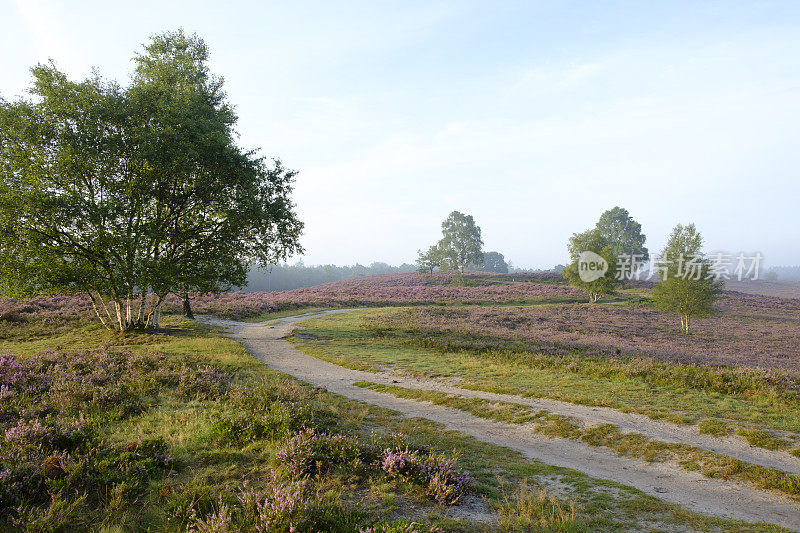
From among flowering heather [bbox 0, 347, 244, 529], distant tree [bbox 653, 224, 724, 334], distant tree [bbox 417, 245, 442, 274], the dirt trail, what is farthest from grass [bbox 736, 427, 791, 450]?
distant tree [bbox 417, 245, 442, 274]

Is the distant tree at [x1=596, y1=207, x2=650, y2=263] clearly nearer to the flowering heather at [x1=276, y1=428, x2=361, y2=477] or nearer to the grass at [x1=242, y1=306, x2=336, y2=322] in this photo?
the grass at [x1=242, y1=306, x2=336, y2=322]

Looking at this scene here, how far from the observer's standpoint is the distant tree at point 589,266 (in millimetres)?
59469

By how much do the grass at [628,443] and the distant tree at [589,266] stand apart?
53850mm

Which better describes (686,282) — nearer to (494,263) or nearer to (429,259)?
(429,259)

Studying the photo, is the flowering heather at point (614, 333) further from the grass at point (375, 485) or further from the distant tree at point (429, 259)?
the distant tree at point (429, 259)

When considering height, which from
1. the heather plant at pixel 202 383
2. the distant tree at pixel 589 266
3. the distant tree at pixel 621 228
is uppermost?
the distant tree at pixel 621 228

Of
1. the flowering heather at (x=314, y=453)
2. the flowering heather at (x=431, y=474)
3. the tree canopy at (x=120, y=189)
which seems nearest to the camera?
the flowering heather at (x=431, y=474)

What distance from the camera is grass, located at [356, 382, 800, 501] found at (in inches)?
295

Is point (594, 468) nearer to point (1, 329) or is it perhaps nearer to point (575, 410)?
point (575, 410)

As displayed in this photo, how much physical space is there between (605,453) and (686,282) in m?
42.0

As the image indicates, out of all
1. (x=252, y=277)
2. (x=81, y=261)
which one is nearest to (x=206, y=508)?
(x=81, y=261)

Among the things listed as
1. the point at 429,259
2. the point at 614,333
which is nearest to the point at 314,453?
the point at 614,333

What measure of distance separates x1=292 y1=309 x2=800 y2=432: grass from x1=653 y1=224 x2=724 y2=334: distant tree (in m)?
29.8

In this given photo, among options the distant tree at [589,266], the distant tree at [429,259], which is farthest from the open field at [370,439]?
the distant tree at [429,259]
